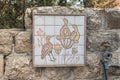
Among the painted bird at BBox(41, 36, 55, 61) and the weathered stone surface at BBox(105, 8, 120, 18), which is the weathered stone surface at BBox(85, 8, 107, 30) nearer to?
the weathered stone surface at BBox(105, 8, 120, 18)

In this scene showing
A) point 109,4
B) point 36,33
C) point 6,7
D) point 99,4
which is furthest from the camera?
point 109,4

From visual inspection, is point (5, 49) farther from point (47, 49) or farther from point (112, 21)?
point (112, 21)

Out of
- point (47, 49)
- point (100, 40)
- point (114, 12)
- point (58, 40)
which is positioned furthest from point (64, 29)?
point (114, 12)

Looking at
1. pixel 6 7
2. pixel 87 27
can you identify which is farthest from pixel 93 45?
pixel 6 7

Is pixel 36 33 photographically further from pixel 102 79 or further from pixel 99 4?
pixel 99 4

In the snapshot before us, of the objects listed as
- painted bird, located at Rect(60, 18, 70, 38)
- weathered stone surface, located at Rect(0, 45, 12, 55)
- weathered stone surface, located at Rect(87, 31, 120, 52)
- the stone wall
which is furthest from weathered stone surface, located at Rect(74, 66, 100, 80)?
weathered stone surface, located at Rect(0, 45, 12, 55)

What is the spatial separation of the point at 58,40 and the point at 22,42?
27 centimetres

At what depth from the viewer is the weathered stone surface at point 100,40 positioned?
2.21 meters

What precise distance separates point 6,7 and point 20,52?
1.91m

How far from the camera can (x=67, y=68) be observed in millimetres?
2201

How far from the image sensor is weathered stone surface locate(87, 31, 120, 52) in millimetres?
2209

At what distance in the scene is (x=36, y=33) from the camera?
212 cm

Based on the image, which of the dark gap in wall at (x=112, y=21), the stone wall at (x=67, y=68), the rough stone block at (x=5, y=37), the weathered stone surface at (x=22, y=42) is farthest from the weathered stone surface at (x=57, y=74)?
the dark gap in wall at (x=112, y=21)

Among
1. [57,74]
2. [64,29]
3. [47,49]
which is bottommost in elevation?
[57,74]
